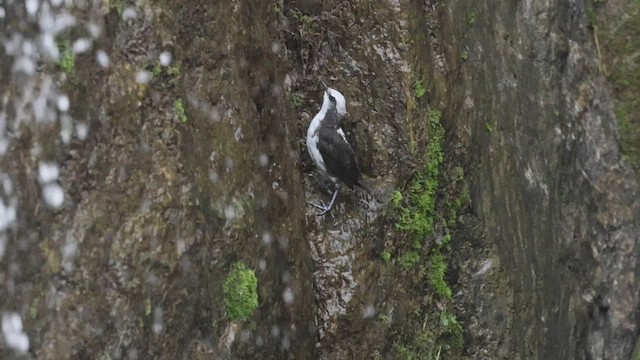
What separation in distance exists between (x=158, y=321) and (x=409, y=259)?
1.95 meters

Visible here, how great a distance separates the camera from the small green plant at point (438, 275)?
4832 mm

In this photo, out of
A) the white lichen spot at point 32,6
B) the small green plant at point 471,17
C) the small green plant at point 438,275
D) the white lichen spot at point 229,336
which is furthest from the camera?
the small green plant at point 471,17

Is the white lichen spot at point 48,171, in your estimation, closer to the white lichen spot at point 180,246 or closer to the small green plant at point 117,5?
the white lichen spot at point 180,246

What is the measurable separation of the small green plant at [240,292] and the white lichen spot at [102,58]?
124 cm

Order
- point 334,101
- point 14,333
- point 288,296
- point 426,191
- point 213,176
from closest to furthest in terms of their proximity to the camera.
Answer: point 14,333 → point 213,176 → point 288,296 → point 334,101 → point 426,191

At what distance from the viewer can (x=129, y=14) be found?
133 inches

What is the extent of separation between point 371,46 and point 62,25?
7.16 feet

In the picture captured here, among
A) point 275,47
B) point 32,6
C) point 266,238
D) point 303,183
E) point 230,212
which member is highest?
point 32,6

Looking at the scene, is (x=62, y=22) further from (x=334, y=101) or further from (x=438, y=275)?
(x=438, y=275)

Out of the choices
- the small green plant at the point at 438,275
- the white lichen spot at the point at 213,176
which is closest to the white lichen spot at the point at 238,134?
the white lichen spot at the point at 213,176

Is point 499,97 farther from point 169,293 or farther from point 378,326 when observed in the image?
point 169,293

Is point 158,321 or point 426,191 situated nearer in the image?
point 158,321

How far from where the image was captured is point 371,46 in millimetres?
4695

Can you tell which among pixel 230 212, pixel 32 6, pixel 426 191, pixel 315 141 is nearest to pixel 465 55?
pixel 426 191
